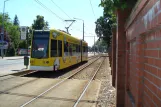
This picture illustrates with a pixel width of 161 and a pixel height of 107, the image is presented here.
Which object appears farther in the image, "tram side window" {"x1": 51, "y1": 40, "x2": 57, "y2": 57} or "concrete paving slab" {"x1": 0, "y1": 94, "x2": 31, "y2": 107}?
"tram side window" {"x1": 51, "y1": 40, "x2": 57, "y2": 57}

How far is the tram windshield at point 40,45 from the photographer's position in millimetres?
19312

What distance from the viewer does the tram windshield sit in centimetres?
1931

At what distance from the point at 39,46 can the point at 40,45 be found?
10 cm

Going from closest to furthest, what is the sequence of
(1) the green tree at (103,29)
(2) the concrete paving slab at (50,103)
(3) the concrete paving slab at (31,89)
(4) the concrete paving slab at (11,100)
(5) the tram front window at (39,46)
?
(4) the concrete paving slab at (11,100), (2) the concrete paving slab at (50,103), (3) the concrete paving slab at (31,89), (5) the tram front window at (39,46), (1) the green tree at (103,29)

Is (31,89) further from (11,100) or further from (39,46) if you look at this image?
(39,46)

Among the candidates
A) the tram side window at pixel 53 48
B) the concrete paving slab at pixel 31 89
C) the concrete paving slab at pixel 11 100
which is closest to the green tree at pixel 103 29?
the tram side window at pixel 53 48

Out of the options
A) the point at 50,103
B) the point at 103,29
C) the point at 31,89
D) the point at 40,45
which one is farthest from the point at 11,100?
the point at 103,29

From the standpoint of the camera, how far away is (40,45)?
63.7 feet

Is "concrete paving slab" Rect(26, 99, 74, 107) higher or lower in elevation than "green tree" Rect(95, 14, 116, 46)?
lower

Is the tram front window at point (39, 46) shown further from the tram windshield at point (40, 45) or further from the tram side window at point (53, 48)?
the tram side window at point (53, 48)

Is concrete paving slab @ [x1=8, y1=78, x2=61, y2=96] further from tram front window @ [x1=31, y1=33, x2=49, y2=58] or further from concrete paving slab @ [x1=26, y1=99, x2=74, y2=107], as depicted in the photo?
tram front window @ [x1=31, y1=33, x2=49, y2=58]

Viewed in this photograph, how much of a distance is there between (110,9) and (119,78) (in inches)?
86.8

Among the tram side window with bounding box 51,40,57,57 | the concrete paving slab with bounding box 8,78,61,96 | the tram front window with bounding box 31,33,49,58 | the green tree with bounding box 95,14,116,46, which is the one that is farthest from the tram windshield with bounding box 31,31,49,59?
the green tree with bounding box 95,14,116,46

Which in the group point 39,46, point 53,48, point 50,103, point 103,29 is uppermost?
point 103,29
